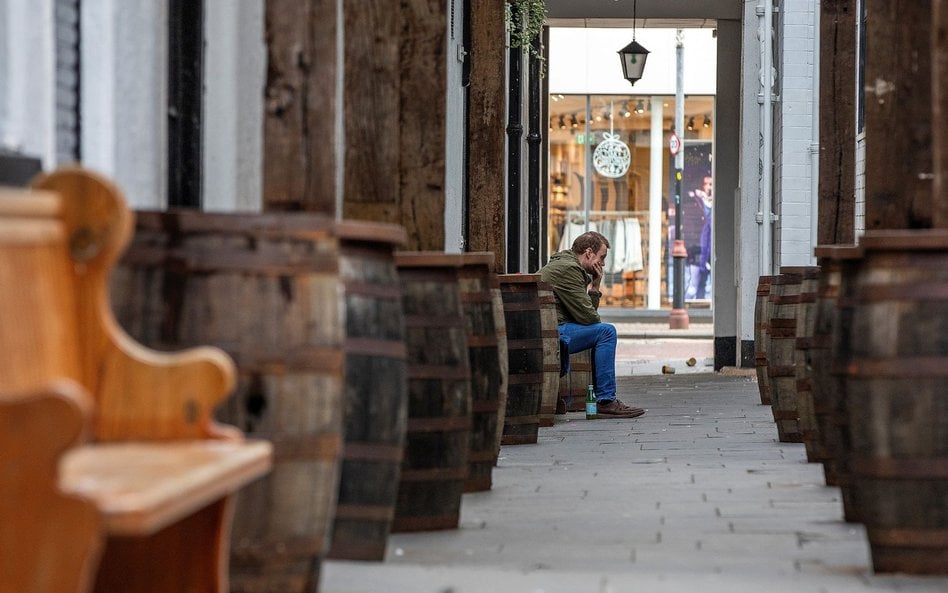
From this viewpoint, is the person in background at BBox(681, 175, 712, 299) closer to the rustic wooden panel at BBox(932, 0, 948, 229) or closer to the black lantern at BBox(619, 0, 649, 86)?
the black lantern at BBox(619, 0, 649, 86)

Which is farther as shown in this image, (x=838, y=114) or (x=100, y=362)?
(x=838, y=114)

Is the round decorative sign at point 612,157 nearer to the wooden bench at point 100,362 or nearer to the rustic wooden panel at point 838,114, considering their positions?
the rustic wooden panel at point 838,114

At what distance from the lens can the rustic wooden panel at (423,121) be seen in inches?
253

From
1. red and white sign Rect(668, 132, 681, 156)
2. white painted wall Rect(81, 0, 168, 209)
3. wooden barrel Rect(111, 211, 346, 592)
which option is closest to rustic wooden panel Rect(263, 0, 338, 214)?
wooden barrel Rect(111, 211, 346, 592)

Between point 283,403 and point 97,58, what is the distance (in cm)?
191

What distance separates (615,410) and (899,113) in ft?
21.4

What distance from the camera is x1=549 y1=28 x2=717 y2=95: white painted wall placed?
3091 cm

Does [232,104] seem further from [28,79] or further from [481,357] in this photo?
[28,79]

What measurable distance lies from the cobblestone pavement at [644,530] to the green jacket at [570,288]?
1.90 meters

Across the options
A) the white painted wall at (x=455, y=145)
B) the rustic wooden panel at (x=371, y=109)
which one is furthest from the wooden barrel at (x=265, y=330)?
the white painted wall at (x=455, y=145)

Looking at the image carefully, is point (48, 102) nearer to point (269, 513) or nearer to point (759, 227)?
point (269, 513)

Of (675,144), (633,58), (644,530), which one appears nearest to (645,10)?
(633,58)

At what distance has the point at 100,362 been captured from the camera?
3.11 m

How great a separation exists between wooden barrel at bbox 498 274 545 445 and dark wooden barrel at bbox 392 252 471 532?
342 cm
